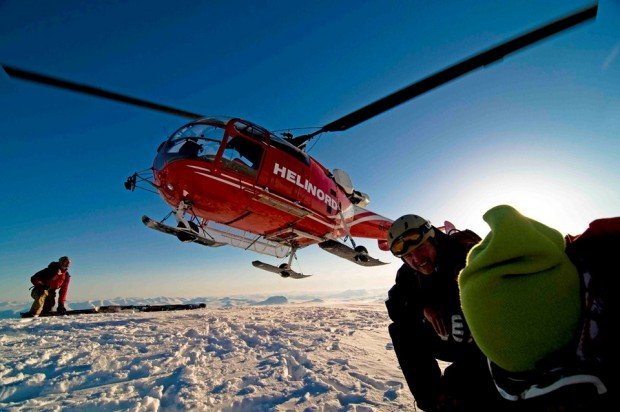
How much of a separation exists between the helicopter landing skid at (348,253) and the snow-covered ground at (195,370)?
3.09 metres

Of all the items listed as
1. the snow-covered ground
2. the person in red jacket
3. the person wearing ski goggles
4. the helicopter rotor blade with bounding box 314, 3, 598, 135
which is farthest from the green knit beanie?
the person in red jacket

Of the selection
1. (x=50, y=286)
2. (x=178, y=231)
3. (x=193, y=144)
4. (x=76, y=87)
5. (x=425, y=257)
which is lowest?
(x=425, y=257)

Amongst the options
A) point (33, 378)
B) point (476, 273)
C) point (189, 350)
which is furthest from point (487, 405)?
point (33, 378)

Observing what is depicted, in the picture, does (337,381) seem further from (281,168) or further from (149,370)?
(281,168)

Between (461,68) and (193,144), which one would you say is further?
(193,144)

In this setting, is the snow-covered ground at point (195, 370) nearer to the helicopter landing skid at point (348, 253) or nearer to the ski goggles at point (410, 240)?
the ski goggles at point (410, 240)

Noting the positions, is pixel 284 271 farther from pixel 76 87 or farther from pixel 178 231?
pixel 76 87

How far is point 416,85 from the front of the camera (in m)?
5.68

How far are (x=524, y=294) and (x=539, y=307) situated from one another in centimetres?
4

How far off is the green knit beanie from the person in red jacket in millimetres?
12504

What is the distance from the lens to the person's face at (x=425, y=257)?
2.25 m

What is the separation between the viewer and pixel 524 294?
646 millimetres

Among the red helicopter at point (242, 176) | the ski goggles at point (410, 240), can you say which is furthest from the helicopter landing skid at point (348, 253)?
the ski goggles at point (410, 240)

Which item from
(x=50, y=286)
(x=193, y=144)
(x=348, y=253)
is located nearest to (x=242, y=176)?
(x=193, y=144)
